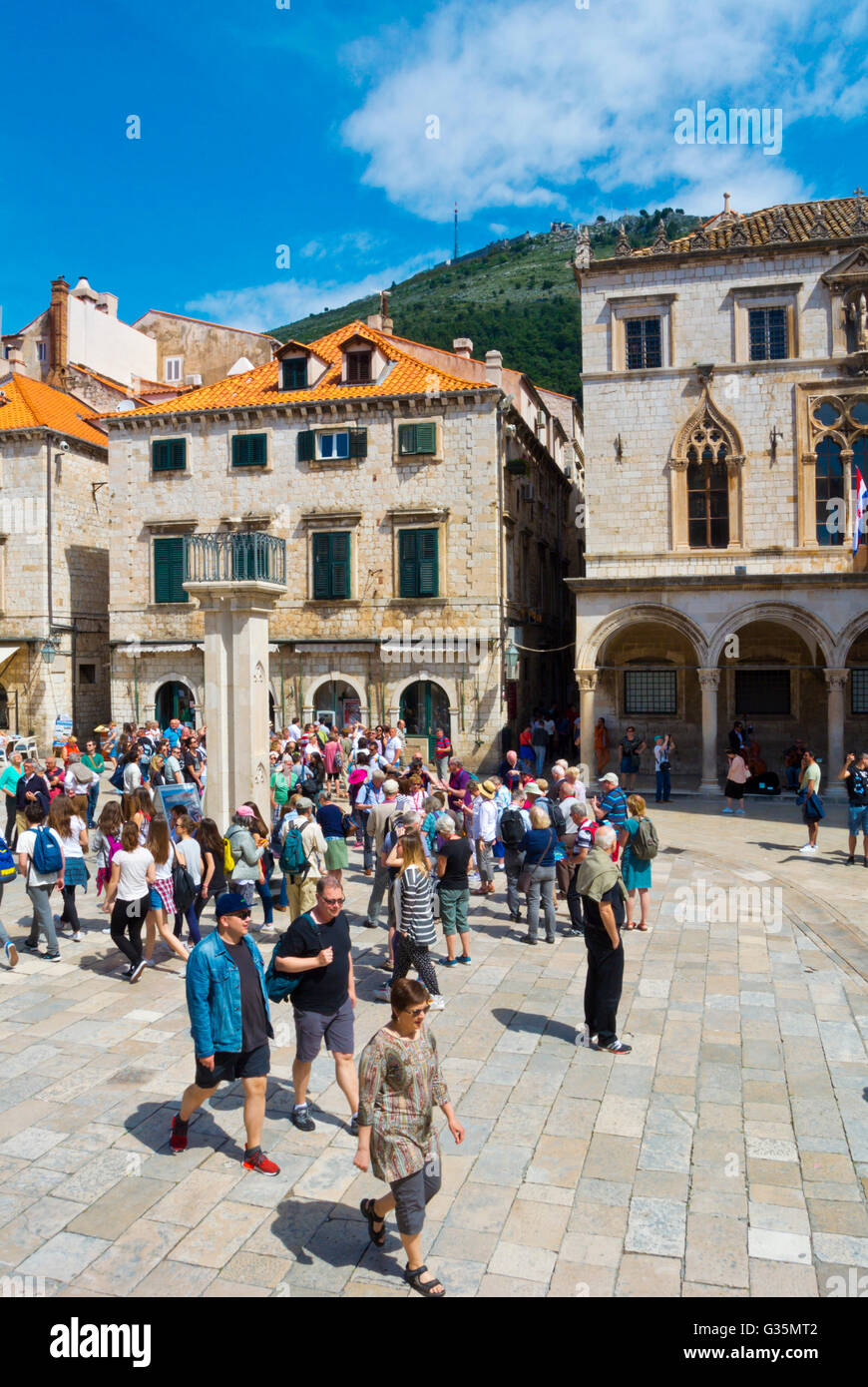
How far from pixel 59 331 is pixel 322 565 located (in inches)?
739

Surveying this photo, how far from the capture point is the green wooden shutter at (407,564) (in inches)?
1113

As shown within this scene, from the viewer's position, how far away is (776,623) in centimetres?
2667

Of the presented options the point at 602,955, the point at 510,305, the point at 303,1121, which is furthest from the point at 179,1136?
the point at 510,305

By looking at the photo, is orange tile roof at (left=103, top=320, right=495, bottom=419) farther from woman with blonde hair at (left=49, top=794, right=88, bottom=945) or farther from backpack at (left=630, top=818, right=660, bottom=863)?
woman with blonde hair at (left=49, top=794, right=88, bottom=945)

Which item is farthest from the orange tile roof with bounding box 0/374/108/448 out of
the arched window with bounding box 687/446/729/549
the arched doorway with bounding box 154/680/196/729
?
the arched window with bounding box 687/446/729/549

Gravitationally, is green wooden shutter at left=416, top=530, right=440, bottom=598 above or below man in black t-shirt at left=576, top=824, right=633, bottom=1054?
above

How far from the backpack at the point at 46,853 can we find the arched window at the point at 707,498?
1878 centimetres

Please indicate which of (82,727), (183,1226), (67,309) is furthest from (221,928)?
(67,309)

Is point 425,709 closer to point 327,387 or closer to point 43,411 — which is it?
point 327,387

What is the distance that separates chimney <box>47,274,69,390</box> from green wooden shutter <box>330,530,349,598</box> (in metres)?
17.2

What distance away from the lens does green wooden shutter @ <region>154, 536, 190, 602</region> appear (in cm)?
3036

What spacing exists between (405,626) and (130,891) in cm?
1907

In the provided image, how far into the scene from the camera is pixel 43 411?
109 feet
